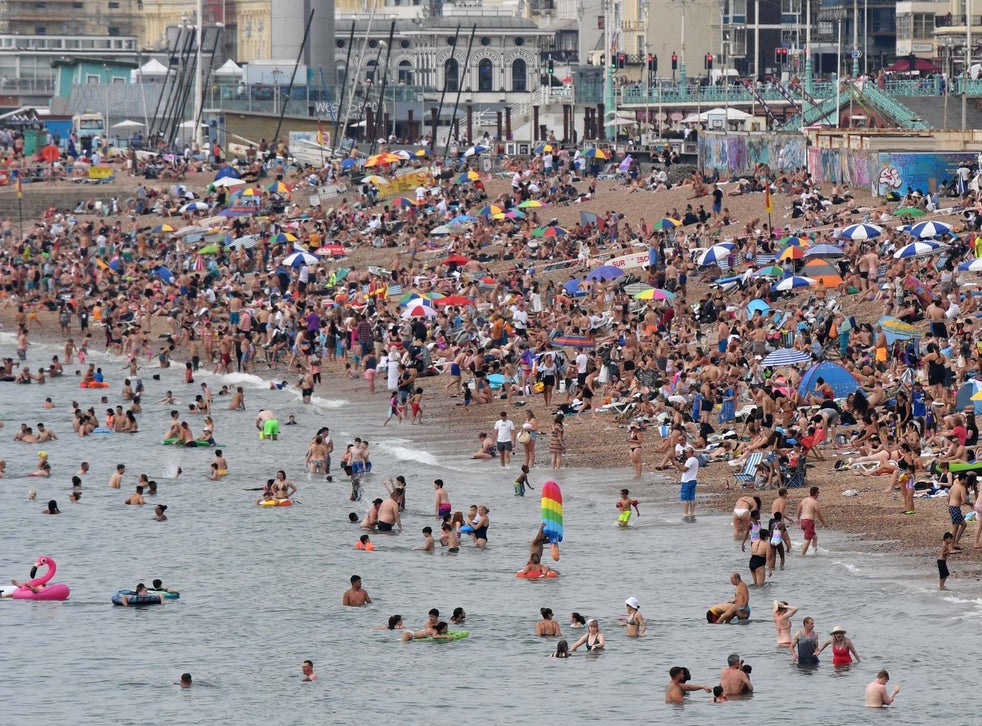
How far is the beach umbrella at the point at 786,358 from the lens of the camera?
34625 mm

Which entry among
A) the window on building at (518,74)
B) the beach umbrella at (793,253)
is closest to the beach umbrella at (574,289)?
the beach umbrella at (793,253)

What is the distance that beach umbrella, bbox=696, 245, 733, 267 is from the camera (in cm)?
4291

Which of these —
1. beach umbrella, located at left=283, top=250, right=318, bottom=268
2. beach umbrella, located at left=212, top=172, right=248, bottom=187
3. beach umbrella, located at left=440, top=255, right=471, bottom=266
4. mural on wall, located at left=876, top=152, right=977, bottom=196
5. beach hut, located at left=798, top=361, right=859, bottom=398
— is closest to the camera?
beach hut, located at left=798, top=361, right=859, bottom=398

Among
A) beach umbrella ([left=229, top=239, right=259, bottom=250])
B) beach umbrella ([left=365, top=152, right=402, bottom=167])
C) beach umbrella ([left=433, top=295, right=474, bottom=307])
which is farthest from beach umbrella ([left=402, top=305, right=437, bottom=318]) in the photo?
beach umbrella ([left=365, top=152, right=402, bottom=167])

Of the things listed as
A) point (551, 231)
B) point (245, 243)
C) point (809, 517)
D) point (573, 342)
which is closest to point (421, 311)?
point (573, 342)

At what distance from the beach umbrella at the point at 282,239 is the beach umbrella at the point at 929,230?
895 inches

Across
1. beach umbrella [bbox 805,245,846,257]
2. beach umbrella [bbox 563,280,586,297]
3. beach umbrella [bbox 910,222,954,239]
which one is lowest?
beach umbrella [bbox 563,280,586,297]

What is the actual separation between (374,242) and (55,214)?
17.2 metres

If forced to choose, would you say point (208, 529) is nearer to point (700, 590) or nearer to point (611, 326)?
point (700, 590)

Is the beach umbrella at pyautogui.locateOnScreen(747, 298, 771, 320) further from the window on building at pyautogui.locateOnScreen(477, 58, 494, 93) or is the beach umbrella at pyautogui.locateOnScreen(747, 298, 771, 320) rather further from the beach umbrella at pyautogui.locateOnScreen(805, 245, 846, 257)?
the window on building at pyautogui.locateOnScreen(477, 58, 494, 93)

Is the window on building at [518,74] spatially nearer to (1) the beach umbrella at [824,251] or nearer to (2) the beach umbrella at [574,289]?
(2) the beach umbrella at [574,289]

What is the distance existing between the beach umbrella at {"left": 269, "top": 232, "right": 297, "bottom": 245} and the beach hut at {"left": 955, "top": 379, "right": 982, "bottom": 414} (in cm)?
3057

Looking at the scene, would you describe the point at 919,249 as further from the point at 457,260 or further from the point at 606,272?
the point at 457,260

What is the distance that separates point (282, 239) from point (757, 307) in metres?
21.9
